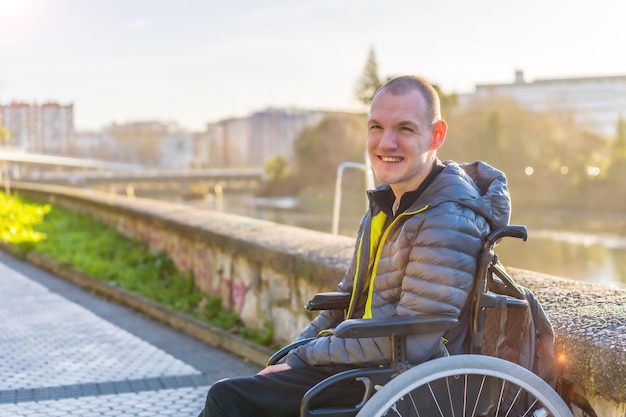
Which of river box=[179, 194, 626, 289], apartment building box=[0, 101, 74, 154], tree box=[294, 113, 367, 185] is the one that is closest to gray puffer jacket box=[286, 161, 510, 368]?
apartment building box=[0, 101, 74, 154]

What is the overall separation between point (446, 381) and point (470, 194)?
555 millimetres

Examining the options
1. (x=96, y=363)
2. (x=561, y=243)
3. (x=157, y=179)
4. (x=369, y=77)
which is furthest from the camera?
(x=157, y=179)

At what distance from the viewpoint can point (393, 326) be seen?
7.64 feet

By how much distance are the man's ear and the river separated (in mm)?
22231

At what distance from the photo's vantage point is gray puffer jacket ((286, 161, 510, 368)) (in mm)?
2375

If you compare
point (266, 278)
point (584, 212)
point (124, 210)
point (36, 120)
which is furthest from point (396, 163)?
point (584, 212)

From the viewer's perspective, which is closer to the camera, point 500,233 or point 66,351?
point 500,233

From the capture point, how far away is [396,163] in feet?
8.69

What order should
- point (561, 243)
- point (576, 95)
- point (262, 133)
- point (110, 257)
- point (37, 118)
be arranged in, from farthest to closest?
1. point (262, 133)
2. point (576, 95)
3. point (561, 243)
4. point (37, 118)
5. point (110, 257)

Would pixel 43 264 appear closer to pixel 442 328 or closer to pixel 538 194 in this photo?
pixel 442 328

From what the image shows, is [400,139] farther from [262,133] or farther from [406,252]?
[262,133]

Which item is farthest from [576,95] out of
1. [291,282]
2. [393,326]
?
[393,326]

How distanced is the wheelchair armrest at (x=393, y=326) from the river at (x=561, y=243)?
74.0ft

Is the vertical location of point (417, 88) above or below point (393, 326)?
above
